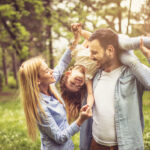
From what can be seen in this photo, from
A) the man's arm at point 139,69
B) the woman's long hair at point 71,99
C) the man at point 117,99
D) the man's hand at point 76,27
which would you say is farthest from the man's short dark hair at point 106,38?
the woman's long hair at point 71,99

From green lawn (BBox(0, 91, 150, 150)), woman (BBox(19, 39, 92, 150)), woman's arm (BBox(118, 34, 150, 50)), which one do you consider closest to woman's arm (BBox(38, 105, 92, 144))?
woman (BBox(19, 39, 92, 150))

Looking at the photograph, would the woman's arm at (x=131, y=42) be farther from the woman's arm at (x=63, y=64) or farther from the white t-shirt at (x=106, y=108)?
the woman's arm at (x=63, y=64)

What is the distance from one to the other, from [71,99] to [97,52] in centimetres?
71

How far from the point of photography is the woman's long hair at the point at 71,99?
2121 mm

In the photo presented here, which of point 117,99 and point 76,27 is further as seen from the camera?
point 76,27

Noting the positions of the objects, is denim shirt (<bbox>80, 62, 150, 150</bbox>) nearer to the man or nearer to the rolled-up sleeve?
the man

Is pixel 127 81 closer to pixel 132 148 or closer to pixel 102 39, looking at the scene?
pixel 102 39

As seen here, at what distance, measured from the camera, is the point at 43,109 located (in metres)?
1.87

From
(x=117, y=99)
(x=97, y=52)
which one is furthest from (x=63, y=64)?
(x=117, y=99)

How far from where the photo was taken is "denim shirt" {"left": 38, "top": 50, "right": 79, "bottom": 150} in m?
1.86

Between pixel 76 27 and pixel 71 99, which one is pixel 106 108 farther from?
pixel 76 27

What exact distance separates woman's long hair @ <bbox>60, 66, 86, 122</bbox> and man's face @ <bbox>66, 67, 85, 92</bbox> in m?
0.07

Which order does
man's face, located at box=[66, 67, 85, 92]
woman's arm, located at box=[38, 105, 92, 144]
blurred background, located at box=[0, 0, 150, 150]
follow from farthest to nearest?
blurred background, located at box=[0, 0, 150, 150], man's face, located at box=[66, 67, 85, 92], woman's arm, located at box=[38, 105, 92, 144]

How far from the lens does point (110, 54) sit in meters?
1.70
